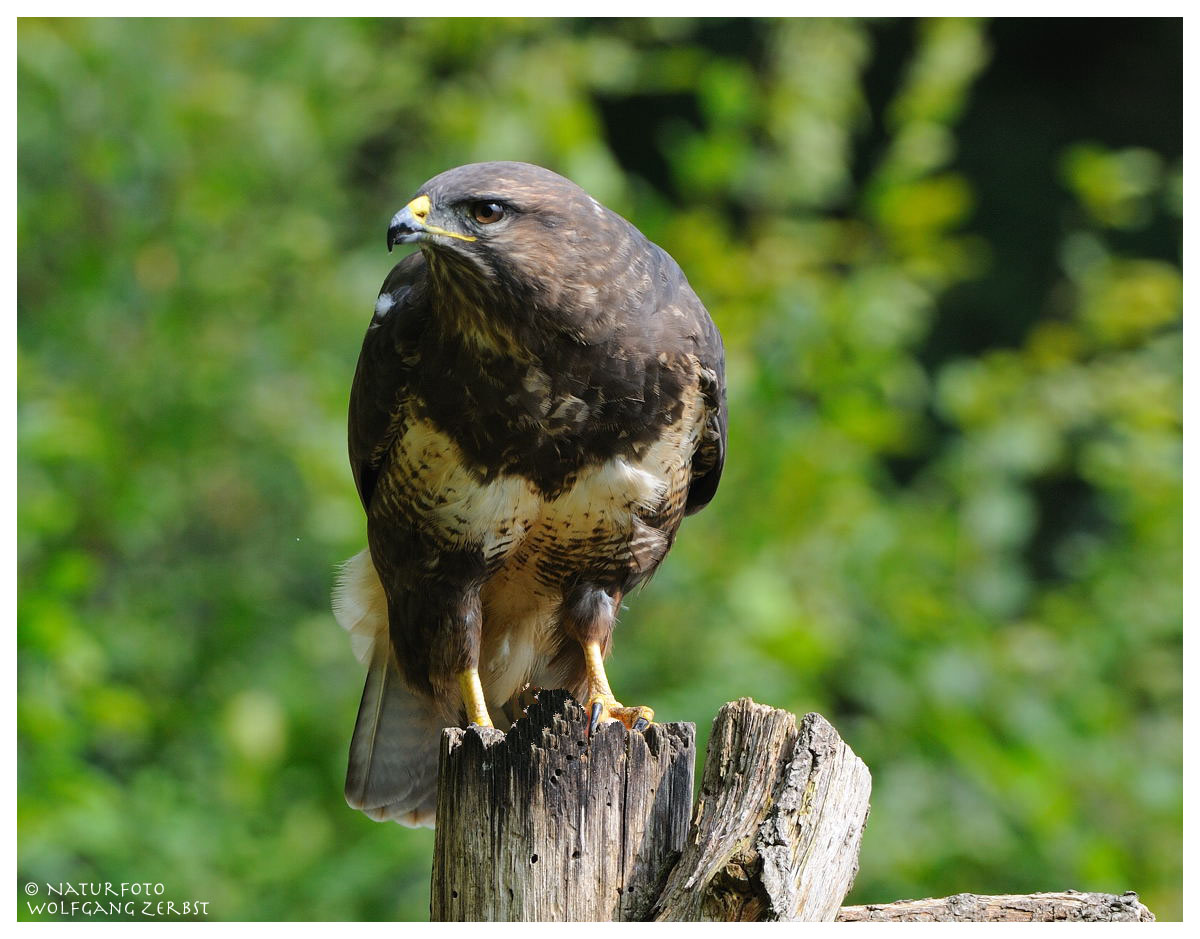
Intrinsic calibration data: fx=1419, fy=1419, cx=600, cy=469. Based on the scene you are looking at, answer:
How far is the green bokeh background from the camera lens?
4.60 metres

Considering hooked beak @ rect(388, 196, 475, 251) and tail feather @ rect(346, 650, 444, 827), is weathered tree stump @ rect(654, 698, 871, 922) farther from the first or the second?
tail feather @ rect(346, 650, 444, 827)

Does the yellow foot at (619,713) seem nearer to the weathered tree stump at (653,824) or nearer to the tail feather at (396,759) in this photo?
the weathered tree stump at (653,824)

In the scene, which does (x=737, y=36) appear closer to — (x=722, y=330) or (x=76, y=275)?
(x=722, y=330)

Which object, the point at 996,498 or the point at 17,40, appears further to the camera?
the point at 996,498

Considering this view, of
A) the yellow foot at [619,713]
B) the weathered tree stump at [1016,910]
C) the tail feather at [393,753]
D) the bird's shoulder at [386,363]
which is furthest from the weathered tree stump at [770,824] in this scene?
the tail feather at [393,753]

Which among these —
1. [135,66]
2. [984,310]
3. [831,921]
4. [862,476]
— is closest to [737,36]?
[984,310]

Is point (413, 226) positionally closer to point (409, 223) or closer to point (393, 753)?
point (409, 223)

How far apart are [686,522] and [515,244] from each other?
2063 mm

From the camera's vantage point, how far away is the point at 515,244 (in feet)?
9.50

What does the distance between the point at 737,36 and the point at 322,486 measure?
10.7ft

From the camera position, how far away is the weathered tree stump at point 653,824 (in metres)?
2.51

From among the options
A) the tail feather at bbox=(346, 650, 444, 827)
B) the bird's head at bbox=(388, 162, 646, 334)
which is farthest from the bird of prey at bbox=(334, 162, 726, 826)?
the tail feather at bbox=(346, 650, 444, 827)

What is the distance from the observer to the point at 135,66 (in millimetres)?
4715

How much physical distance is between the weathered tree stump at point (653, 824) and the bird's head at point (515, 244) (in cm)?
85
